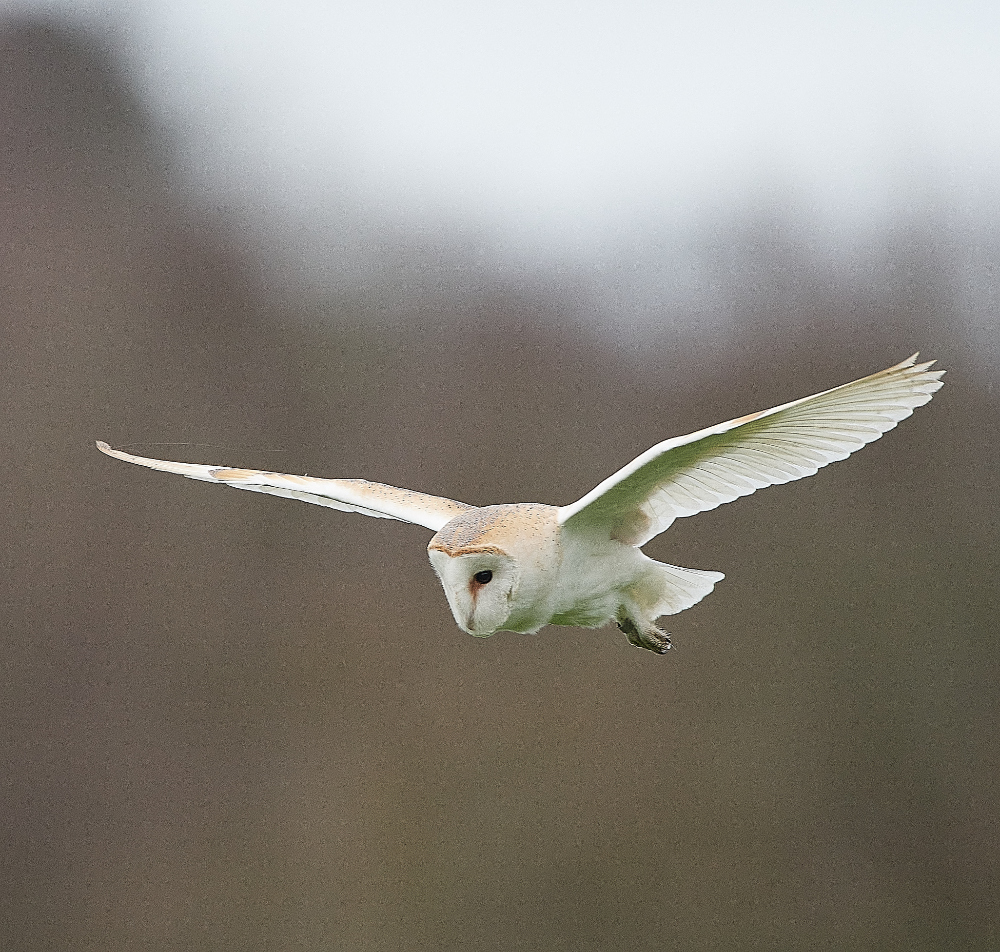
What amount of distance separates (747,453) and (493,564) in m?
0.26

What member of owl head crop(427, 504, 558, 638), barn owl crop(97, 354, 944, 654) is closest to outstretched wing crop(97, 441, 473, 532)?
barn owl crop(97, 354, 944, 654)

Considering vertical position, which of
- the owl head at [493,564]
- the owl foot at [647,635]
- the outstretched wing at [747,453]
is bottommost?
the owl foot at [647,635]

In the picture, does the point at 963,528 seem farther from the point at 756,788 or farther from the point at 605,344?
the point at 605,344

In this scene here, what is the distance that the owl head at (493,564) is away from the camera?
971 mm

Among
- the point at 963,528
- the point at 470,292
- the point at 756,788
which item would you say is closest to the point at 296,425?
the point at 470,292

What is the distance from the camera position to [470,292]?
5.03 meters

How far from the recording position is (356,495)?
4.00ft

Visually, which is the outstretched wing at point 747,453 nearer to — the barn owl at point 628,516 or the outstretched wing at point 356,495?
the barn owl at point 628,516

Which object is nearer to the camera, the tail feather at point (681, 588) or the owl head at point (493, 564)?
the owl head at point (493, 564)

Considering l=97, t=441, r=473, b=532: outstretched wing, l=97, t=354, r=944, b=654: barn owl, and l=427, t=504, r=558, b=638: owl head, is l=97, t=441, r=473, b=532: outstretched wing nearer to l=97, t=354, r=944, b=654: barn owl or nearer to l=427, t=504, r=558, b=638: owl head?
l=97, t=354, r=944, b=654: barn owl

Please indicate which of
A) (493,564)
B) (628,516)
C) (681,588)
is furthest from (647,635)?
(493,564)

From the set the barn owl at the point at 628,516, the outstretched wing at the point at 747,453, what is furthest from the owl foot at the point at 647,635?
the outstretched wing at the point at 747,453

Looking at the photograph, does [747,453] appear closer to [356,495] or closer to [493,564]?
[493,564]

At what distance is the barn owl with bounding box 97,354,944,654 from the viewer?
0.98 meters
